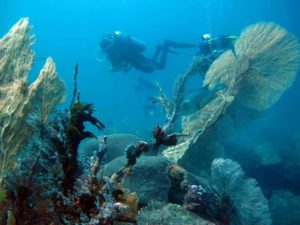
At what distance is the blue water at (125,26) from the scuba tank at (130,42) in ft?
241

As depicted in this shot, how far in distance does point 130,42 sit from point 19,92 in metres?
10.4

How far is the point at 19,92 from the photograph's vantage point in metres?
5.46

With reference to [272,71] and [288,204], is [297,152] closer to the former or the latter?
[288,204]

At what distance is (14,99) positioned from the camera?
17.7 feet

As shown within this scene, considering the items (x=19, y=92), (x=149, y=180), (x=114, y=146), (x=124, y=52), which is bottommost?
(x=149, y=180)

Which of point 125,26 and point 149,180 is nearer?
point 149,180

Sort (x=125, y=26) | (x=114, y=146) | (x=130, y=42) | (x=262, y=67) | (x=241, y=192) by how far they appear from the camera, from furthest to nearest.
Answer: (x=125, y=26)
(x=130, y=42)
(x=262, y=67)
(x=114, y=146)
(x=241, y=192)

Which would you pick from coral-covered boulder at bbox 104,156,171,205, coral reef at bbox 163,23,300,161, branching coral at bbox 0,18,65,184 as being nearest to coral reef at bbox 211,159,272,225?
coral-covered boulder at bbox 104,156,171,205

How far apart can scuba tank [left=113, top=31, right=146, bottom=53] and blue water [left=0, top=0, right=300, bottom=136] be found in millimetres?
73329

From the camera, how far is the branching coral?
16.8ft

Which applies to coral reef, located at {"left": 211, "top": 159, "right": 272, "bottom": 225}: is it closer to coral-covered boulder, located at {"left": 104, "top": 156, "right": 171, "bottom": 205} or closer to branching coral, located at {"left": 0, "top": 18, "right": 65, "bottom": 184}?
coral-covered boulder, located at {"left": 104, "top": 156, "right": 171, "bottom": 205}

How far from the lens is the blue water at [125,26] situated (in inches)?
3821

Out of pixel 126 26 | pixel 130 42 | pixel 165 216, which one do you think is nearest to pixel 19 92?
pixel 165 216

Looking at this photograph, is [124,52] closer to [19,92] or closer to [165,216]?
[19,92]
